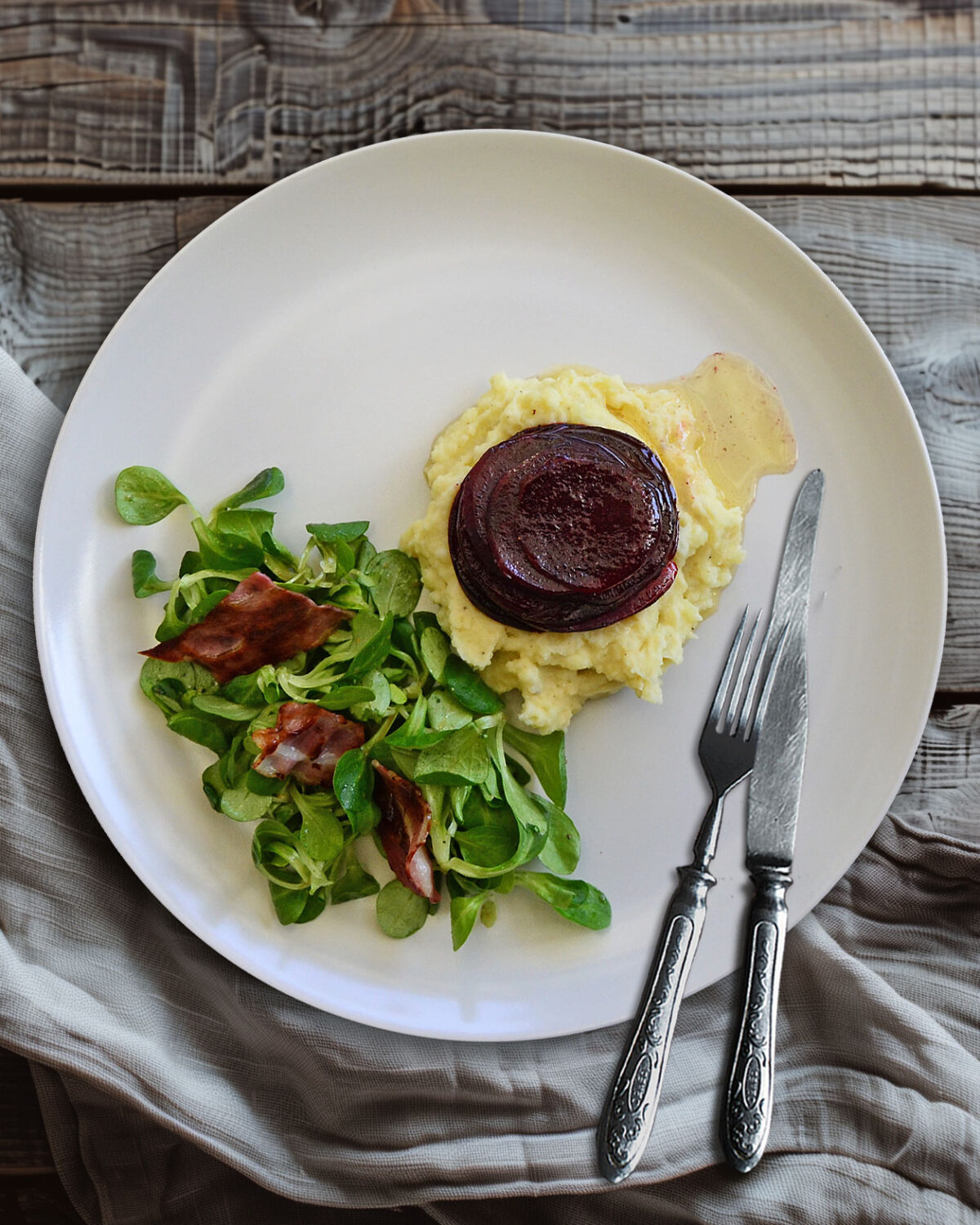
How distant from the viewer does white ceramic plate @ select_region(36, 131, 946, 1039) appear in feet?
9.66

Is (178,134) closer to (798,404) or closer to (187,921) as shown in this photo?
(798,404)

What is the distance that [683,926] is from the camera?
9.64 feet

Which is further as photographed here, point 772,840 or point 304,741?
point 772,840

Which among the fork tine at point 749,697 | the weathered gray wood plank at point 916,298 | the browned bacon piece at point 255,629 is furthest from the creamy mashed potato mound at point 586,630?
the weathered gray wood plank at point 916,298

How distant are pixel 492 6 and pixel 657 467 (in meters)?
1.80

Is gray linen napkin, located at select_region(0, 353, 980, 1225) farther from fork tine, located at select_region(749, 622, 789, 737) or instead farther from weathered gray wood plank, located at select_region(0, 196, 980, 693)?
fork tine, located at select_region(749, 622, 789, 737)

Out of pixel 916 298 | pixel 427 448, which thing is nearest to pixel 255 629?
pixel 427 448

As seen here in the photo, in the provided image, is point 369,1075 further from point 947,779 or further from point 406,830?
point 947,779

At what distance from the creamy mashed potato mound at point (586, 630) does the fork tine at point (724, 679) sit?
0.52 feet

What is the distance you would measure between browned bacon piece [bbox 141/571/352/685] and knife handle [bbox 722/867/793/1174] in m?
1.55

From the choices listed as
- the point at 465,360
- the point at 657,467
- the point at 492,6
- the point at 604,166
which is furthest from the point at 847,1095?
the point at 492,6

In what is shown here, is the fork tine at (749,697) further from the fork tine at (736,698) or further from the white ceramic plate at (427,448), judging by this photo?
the white ceramic plate at (427,448)

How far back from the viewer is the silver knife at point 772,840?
283 centimetres

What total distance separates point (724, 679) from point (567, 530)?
2.38 feet
